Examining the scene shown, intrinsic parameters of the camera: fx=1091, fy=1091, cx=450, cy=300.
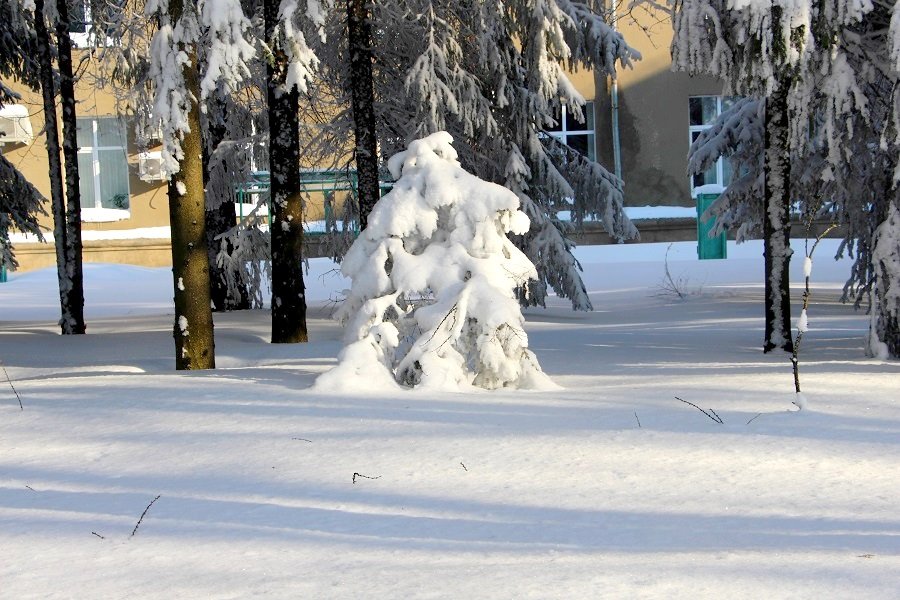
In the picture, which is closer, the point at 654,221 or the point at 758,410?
the point at 758,410

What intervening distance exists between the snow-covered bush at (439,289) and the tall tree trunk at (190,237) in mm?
2048

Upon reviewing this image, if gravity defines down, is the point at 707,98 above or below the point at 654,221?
above

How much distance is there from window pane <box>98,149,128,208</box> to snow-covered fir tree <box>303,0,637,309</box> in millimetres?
17372

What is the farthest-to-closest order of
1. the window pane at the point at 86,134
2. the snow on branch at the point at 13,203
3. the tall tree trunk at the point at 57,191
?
the window pane at the point at 86,134 < the snow on branch at the point at 13,203 < the tall tree trunk at the point at 57,191

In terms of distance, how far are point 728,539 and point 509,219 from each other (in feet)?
13.7

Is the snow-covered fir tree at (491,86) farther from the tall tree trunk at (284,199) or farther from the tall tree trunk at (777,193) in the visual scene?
the tall tree trunk at (777,193)

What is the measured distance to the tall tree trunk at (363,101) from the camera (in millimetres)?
12844

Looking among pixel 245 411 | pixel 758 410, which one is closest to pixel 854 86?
pixel 758 410

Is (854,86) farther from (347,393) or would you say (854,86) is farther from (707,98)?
(707,98)

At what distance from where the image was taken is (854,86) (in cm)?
970

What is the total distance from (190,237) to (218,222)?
25.5 feet

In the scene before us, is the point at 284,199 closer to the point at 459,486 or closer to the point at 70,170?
the point at 70,170

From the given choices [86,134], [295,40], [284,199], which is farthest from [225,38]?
[86,134]

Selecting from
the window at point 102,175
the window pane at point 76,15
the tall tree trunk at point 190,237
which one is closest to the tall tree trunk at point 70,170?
the window pane at point 76,15
